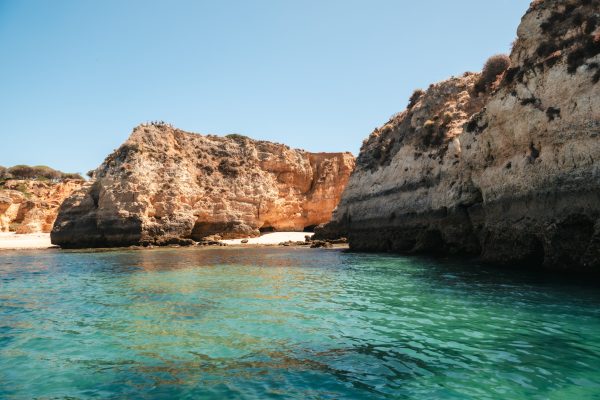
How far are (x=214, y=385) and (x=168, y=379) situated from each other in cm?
77

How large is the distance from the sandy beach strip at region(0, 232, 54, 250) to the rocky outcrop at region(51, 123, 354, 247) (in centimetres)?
335

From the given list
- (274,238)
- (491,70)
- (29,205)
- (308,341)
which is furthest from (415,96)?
(29,205)

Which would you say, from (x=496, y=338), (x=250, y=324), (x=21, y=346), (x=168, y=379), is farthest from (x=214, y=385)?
(x=496, y=338)

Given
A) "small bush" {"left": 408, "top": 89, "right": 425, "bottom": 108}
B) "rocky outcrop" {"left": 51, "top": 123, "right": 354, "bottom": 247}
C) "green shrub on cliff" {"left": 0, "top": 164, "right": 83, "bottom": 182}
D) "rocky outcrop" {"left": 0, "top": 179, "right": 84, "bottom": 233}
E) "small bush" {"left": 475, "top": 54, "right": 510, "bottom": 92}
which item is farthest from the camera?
"green shrub on cliff" {"left": 0, "top": 164, "right": 83, "bottom": 182}

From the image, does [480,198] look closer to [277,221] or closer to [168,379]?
[168,379]

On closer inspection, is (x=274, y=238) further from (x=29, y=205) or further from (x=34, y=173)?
(x=34, y=173)

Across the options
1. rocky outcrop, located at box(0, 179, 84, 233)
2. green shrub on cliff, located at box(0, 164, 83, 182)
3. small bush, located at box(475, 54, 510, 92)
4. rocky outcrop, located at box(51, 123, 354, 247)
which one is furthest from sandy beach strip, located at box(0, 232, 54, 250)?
small bush, located at box(475, 54, 510, 92)

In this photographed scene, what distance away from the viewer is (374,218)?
3547cm

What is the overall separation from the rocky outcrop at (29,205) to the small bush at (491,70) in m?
59.5

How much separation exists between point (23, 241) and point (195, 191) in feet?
68.6

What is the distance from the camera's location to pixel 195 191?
55281mm

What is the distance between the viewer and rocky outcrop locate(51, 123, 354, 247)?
48.5 metres

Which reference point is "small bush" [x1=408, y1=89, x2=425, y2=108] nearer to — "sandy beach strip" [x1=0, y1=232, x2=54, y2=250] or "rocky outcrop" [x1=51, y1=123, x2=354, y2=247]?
"rocky outcrop" [x1=51, y1=123, x2=354, y2=247]

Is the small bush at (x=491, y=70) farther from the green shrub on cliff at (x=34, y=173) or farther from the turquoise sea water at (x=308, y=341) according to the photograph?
the green shrub on cliff at (x=34, y=173)
